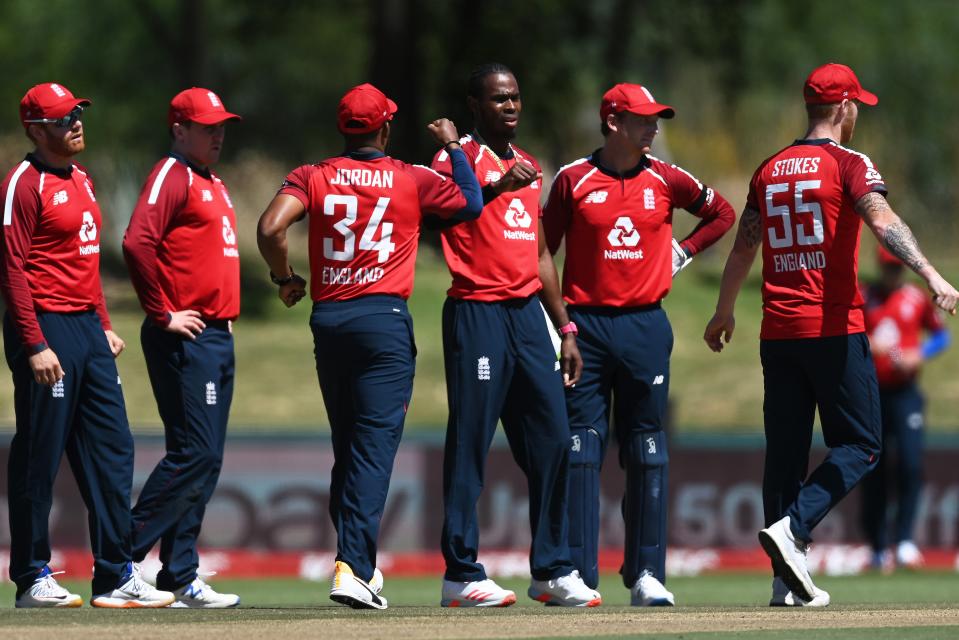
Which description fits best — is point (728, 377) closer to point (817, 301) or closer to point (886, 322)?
point (886, 322)

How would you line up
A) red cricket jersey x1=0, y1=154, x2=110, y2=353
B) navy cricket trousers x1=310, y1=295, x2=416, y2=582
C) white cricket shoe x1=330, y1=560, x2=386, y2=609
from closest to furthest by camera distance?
1. white cricket shoe x1=330, y1=560, x2=386, y2=609
2. navy cricket trousers x1=310, y1=295, x2=416, y2=582
3. red cricket jersey x1=0, y1=154, x2=110, y2=353

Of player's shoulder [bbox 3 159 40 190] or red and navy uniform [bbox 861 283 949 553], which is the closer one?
player's shoulder [bbox 3 159 40 190]

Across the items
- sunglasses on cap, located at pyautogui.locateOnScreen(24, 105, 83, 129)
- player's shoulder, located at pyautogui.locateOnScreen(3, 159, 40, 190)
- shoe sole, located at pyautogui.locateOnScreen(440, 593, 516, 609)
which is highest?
sunglasses on cap, located at pyautogui.locateOnScreen(24, 105, 83, 129)

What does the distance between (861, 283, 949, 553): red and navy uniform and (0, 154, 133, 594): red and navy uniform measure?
286 inches

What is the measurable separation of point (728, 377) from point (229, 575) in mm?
9799

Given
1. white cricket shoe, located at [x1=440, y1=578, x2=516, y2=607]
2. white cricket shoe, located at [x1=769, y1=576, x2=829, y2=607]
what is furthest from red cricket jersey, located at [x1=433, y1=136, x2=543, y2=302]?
white cricket shoe, located at [x1=769, y1=576, x2=829, y2=607]

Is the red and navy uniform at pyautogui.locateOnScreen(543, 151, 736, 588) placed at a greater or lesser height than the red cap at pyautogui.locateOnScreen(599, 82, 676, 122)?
lesser

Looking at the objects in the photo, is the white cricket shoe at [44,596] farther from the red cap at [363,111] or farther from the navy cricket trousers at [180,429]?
the red cap at [363,111]

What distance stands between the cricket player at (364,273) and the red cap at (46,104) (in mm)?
1224

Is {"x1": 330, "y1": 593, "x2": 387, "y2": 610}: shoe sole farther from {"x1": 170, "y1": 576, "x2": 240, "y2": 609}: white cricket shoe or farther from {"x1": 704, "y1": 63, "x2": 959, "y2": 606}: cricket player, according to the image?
{"x1": 704, "y1": 63, "x2": 959, "y2": 606}: cricket player

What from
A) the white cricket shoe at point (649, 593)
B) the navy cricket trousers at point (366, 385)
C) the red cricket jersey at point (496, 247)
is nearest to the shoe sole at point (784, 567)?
the white cricket shoe at point (649, 593)

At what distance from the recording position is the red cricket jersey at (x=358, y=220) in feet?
28.2

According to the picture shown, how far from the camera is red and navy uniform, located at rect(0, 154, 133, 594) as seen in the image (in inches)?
350

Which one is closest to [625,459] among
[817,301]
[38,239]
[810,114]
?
[817,301]
